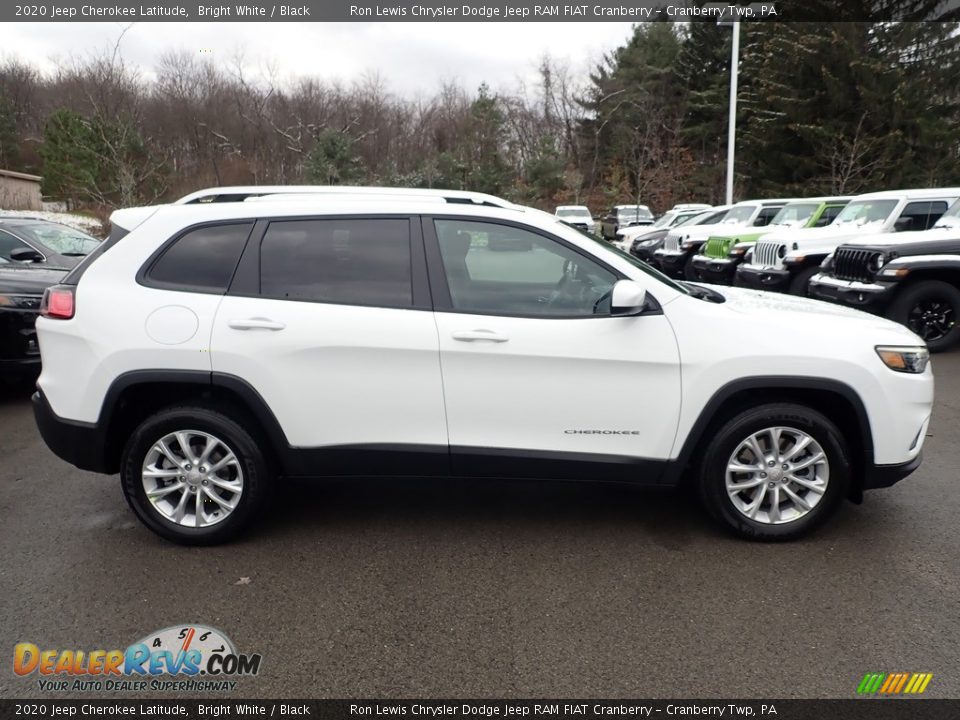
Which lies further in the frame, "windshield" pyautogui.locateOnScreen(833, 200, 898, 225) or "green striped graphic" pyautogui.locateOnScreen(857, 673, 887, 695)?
"windshield" pyautogui.locateOnScreen(833, 200, 898, 225)

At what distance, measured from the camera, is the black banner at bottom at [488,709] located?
2.44 m

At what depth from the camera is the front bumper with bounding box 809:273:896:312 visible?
843cm

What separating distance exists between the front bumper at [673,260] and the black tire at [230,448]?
538 inches

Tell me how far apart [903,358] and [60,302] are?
14.0ft

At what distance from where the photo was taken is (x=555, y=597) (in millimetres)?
3174

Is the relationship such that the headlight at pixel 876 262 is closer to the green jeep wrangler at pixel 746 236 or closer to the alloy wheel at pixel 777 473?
the green jeep wrangler at pixel 746 236

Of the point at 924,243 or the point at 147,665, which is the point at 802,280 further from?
the point at 147,665

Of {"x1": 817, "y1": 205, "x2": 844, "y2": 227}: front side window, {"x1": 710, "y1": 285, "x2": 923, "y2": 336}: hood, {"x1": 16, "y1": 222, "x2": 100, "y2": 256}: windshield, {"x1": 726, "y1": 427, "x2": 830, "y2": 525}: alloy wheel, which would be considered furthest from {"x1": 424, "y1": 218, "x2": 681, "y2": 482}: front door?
{"x1": 817, "y1": 205, "x2": 844, "y2": 227}: front side window

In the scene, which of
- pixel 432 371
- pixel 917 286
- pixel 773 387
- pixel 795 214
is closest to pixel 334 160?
pixel 795 214

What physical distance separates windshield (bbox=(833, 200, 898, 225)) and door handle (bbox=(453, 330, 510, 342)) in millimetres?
9320

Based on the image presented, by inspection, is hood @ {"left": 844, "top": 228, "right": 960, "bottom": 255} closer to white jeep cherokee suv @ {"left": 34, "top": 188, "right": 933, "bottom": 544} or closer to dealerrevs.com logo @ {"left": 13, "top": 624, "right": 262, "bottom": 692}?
white jeep cherokee suv @ {"left": 34, "top": 188, "right": 933, "bottom": 544}

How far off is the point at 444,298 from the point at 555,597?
4.96 ft

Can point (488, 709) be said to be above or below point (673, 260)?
below

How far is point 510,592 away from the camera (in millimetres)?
3227
